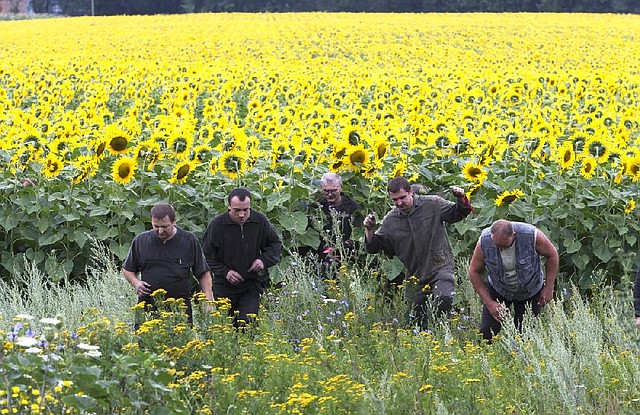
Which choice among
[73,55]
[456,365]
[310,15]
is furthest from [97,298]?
[310,15]

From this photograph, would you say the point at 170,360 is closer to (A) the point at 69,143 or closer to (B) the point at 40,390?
(B) the point at 40,390

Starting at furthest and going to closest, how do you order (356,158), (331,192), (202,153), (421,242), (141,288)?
(202,153), (356,158), (331,192), (421,242), (141,288)

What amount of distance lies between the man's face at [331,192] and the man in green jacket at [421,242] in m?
0.73

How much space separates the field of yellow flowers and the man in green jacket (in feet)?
0.65

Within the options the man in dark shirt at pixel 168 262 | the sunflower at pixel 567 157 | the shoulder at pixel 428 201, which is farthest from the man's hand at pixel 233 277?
the sunflower at pixel 567 157

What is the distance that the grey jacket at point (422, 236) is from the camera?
9.25 m

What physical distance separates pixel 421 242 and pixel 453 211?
33 cm

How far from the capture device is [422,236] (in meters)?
9.26

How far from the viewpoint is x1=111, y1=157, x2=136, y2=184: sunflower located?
10.5 meters

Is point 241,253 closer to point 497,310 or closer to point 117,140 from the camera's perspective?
point 497,310

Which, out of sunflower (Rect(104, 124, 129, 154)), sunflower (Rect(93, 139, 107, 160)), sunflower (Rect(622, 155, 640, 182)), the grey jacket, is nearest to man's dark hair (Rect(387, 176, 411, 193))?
the grey jacket

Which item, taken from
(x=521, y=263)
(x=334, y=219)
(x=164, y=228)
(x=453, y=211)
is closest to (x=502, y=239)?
(x=521, y=263)

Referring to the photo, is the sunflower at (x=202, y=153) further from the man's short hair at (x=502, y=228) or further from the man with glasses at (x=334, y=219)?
the man's short hair at (x=502, y=228)

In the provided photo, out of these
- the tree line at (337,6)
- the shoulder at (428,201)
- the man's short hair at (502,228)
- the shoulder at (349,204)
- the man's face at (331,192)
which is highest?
the man's short hair at (502,228)
